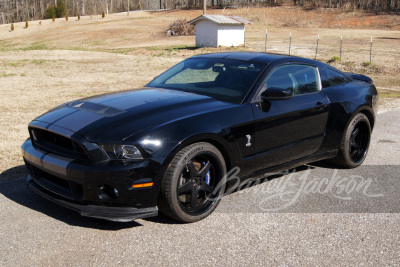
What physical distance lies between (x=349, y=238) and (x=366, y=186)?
1657mm

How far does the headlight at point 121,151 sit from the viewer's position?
12.4 feet

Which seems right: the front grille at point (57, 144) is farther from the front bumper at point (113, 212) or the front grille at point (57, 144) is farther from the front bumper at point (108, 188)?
the front bumper at point (113, 212)

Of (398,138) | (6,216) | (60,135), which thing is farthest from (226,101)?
(398,138)

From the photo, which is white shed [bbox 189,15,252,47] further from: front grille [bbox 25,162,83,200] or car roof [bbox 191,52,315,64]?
front grille [bbox 25,162,83,200]

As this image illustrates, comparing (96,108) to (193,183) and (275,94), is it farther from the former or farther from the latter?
(275,94)

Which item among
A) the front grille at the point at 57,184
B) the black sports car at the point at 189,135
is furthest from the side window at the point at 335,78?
the front grille at the point at 57,184

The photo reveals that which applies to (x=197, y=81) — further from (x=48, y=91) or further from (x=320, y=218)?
(x=48, y=91)

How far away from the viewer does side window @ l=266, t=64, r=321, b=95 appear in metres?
5.11

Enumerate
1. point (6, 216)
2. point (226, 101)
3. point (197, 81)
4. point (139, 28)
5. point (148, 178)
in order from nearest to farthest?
point (148, 178) → point (6, 216) → point (226, 101) → point (197, 81) → point (139, 28)

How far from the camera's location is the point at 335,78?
5.93 m

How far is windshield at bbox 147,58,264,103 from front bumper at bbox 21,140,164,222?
54.8 inches

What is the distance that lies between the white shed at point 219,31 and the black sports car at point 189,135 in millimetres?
30735

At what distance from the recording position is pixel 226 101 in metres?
4.67

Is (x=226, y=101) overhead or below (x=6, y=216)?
overhead
